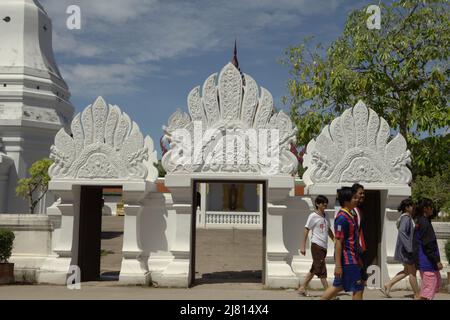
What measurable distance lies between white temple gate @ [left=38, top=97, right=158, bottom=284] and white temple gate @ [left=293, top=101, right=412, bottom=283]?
2916 millimetres

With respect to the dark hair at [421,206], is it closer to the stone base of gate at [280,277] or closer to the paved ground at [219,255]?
the stone base of gate at [280,277]

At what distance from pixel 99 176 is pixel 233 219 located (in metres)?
18.0

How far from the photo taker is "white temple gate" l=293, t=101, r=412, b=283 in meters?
8.59

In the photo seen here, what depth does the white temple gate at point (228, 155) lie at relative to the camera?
8539 mm

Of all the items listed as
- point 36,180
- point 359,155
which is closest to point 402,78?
point 359,155

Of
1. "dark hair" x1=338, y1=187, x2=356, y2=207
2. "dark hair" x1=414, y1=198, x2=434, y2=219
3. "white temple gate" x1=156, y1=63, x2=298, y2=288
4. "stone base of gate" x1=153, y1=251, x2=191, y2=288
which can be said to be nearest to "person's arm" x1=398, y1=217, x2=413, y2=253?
"dark hair" x1=414, y1=198, x2=434, y2=219

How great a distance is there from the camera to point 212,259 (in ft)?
47.1

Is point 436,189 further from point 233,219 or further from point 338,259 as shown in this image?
point 338,259

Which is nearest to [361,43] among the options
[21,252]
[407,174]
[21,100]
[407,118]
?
[407,118]

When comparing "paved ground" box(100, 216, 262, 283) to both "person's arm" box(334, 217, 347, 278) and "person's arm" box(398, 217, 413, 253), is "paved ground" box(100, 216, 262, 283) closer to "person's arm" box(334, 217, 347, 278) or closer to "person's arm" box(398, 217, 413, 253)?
"person's arm" box(398, 217, 413, 253)

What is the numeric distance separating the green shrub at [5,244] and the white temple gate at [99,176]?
65cm

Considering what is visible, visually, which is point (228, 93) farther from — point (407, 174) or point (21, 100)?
point (21, 100)

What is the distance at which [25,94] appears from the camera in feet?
78.9

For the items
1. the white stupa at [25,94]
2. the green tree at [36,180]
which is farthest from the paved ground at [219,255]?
the white stupa at [25,94]
